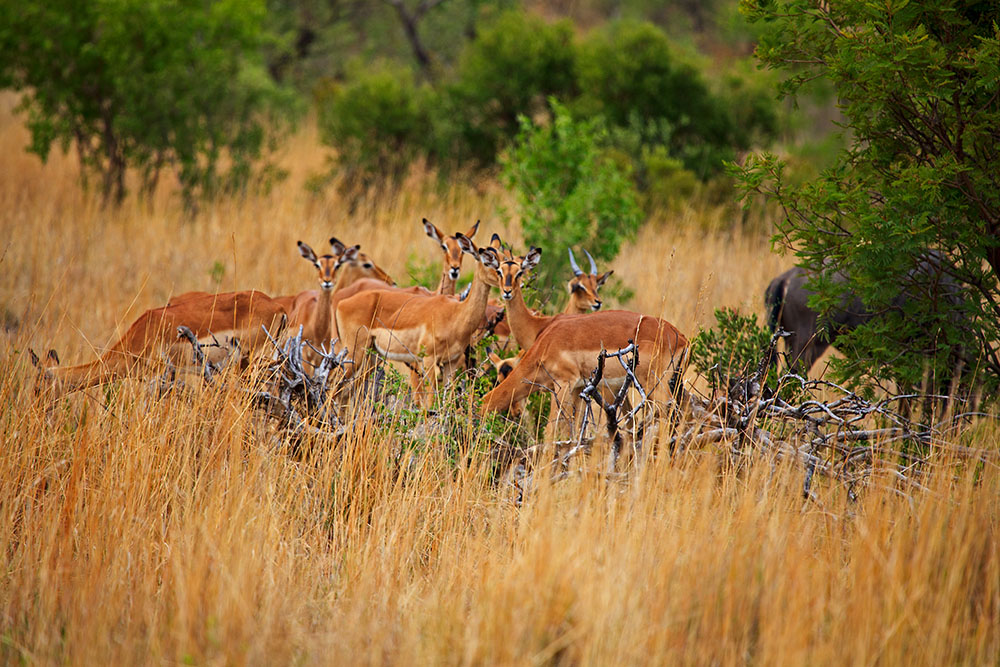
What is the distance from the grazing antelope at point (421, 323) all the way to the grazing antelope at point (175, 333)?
2.02 feet

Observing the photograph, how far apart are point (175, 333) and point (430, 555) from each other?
2.74m

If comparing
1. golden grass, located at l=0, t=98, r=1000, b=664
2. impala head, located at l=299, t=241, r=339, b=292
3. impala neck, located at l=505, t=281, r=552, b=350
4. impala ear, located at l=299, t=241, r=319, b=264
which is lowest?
golden grass, located at l=0, t=98, r=1000, b=664

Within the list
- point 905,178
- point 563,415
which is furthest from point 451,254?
point 905,178

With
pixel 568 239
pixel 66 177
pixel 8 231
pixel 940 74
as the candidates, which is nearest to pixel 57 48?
pixel 66 177

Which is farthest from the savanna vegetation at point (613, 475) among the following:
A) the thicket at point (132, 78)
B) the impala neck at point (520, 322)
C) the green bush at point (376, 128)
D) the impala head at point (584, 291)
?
the green bush at point (376, 128)

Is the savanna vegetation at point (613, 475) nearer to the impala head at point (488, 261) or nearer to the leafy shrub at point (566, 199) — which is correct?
the leafy shrub at point (566, 199)

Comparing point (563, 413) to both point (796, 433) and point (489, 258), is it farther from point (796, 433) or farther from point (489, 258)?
point (489, 258)

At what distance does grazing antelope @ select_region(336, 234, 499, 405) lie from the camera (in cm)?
619

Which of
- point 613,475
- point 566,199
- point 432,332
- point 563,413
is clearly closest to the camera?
point 613,475

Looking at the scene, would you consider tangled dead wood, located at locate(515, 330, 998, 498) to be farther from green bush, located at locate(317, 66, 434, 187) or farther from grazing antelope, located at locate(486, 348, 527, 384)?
green bush, located at locate(317, 66, 434, 187)

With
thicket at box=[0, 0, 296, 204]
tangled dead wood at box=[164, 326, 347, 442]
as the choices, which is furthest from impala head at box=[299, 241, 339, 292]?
thicket at box=[0, 0, 296, 204]

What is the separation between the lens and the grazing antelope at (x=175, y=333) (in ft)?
16.5

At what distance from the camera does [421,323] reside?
644 centimetres

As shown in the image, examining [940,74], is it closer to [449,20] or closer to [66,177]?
[66,177]
